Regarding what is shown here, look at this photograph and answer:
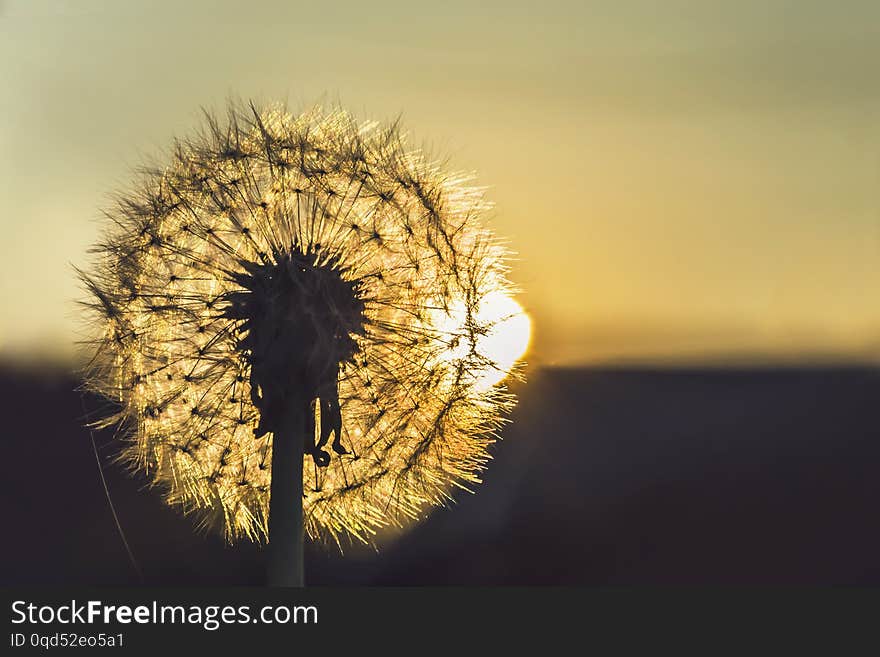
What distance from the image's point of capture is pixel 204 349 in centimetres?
328

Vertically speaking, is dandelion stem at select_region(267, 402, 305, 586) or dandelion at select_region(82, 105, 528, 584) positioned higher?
dandelion at select_region(82, 105, 528, 584)

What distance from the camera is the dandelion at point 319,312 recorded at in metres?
3.25

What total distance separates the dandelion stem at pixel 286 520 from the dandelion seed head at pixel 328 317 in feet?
0.56

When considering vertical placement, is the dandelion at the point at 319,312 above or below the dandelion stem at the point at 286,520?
above

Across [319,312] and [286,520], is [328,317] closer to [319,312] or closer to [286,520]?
[319,312]

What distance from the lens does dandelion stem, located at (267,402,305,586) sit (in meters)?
3.03

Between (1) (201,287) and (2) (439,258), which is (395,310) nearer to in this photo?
(2) (439,258)

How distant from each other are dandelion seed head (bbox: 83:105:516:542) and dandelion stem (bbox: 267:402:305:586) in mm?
171

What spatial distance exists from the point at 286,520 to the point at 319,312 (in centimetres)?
70

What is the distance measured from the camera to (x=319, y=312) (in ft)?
10.3

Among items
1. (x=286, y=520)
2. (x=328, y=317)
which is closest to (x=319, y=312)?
(x=328, y=317)

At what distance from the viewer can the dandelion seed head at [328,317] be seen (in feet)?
10.7

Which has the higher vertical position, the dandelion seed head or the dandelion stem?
the dandelion seed head

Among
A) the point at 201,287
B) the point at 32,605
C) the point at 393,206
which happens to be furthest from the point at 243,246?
the point at 32,605
